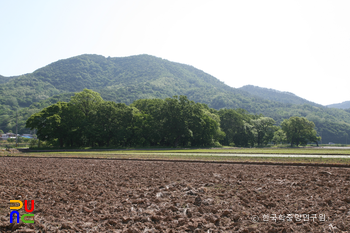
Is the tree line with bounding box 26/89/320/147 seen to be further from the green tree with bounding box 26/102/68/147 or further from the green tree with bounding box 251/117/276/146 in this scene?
the green tree with bounding box 251/117/276/146

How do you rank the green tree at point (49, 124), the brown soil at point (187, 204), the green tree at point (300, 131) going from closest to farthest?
the brown soil at point (187, 204) < the green tree at point (49, 124) < the green tree at point (300, 131)

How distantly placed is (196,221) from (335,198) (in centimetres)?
666

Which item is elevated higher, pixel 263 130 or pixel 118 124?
pixel 118 124

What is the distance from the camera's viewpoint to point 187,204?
10.2m

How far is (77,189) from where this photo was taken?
13.2 m

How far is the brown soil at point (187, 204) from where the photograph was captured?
797 centimetres

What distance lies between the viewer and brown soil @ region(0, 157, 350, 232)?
7969 mm

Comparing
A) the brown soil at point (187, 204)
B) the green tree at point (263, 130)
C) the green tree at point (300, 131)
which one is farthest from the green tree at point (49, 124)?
the green tree at point (300, 131)

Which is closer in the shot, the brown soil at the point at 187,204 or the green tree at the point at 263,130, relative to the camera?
the brown soil at the point at 187,204

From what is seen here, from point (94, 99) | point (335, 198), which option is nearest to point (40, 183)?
point (335, 198)

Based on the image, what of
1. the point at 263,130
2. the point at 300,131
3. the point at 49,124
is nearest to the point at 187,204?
the point at 49,124

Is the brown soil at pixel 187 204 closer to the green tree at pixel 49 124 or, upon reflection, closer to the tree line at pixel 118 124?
the green tree at pixel 49 124

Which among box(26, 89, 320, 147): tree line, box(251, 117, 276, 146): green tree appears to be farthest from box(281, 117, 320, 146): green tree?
box(26, 89, 320, 147): tree line

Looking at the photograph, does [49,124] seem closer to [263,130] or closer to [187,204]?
[187,204]
